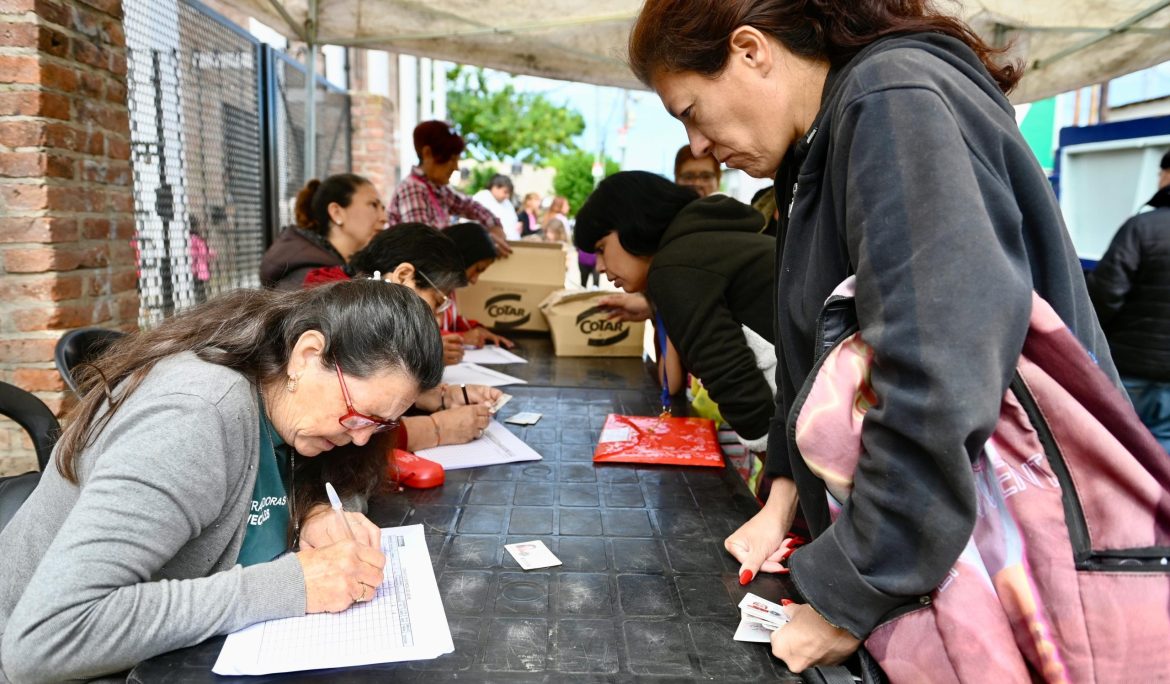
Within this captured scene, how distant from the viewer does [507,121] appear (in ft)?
61.9

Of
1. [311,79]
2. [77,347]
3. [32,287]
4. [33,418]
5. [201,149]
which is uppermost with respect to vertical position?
[311,79]

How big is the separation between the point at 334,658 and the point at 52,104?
6.58 ft

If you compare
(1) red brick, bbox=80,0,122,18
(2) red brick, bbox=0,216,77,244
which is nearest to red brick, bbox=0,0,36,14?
(1) red brick, bbox=80,0,122,18

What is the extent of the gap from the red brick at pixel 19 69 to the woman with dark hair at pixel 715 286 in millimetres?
1574

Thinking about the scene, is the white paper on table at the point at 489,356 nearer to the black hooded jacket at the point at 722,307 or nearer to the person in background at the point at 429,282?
the person in background at the point at 429,282

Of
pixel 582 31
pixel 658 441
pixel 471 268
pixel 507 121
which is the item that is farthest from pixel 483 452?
pixel 507 121

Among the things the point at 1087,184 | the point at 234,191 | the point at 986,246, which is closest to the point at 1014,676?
the point at 986,246

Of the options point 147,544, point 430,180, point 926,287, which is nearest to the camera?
point 926,287

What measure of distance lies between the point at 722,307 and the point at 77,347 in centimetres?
170

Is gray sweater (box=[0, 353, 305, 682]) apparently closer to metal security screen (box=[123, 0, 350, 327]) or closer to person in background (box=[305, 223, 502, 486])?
person in background (box=[305, 223, 502, 486])

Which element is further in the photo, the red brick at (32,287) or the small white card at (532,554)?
the red brick at (32,287)

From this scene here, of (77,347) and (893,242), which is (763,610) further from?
(77,347)

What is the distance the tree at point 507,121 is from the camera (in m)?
17.2

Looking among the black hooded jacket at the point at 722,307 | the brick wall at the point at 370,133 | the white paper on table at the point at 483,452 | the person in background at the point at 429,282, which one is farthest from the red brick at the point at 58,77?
the brick wall at the point at 370,133
